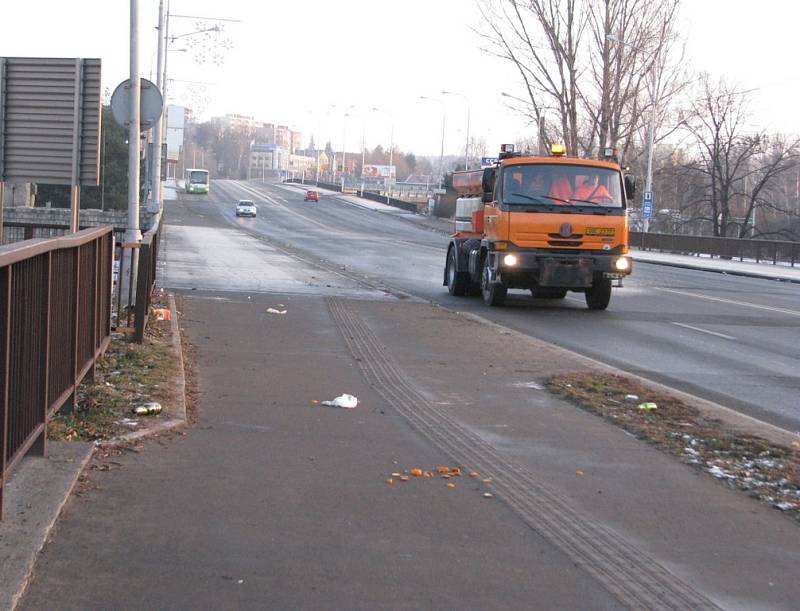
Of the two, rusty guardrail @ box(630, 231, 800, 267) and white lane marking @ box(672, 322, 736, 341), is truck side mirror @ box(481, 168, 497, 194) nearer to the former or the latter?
white lane marking @ box(672, 322, 736, 341)

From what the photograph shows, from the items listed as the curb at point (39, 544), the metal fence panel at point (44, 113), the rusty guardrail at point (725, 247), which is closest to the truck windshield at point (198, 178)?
the rusty guardrail at point (725, 247)

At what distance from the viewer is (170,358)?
10.4 m

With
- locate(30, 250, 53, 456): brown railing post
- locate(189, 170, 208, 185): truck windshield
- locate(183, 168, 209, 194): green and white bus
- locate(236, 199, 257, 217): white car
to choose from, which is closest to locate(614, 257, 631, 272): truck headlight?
locate(30, 250, 53, 456): brown railing post

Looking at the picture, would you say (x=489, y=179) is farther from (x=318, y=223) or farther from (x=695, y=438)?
(x=318, y=223)

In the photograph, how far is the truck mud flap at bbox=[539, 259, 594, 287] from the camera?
62.6 feet

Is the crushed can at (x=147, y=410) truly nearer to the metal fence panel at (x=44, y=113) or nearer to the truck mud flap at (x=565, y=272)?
the metal fence panel at (x=44, y=113)

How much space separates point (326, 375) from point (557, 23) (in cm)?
4362

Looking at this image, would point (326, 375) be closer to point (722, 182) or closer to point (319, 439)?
point (319, 439)

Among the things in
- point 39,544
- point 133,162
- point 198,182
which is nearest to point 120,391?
point 39,544

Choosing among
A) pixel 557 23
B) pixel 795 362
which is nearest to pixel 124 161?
pixel 557 23

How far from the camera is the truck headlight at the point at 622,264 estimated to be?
19.3 metres

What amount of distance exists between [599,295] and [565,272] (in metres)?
1.70

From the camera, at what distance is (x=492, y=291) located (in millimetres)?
20438


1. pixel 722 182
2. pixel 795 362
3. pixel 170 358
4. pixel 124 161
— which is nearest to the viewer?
pixel 170 358
